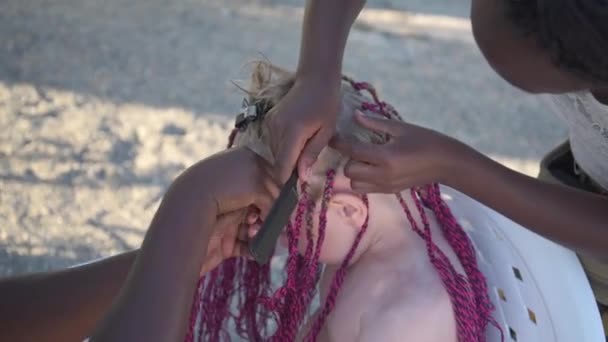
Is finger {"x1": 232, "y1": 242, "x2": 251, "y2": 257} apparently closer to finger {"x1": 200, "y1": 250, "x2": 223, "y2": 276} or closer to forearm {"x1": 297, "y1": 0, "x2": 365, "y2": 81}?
finger {"x1": 200, "y1": 250, "x2": 223, "y2": 276}

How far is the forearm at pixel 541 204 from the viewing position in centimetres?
88

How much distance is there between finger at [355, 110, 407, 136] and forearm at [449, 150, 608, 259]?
0.29ft

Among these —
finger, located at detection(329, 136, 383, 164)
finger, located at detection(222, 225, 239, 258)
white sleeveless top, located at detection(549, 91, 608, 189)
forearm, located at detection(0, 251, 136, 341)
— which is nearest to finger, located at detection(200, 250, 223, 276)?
finger, located at detection(222, 225, 239, 258)

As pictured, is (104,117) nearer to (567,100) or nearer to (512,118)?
(512,118)

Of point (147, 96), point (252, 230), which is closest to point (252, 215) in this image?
point (252, 230)

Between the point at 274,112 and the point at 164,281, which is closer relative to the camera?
the point at 164,281

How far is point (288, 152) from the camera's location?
2.73 ft

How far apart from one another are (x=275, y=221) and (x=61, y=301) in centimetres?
35

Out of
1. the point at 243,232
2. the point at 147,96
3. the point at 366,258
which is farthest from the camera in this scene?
the point at 147,96

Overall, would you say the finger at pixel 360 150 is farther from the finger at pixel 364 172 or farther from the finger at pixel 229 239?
the finger at pixel 229 239

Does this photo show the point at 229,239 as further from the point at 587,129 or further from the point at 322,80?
the point at 587,129

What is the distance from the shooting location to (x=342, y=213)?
0.99 metres

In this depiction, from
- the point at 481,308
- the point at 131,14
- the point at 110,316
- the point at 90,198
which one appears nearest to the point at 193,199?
the point at 110,316

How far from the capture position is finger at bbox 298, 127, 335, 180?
853 millimetres
